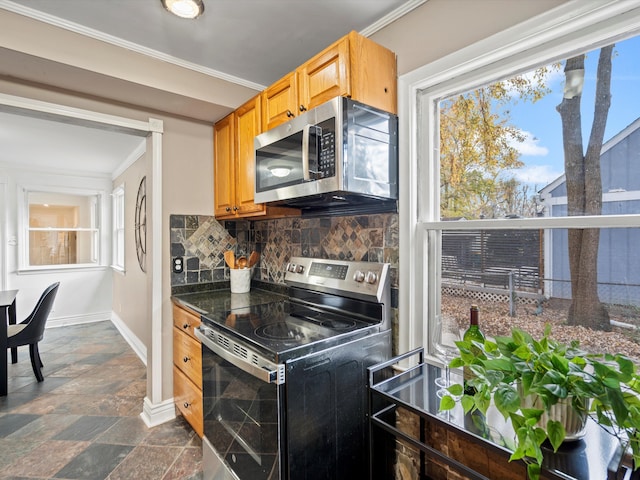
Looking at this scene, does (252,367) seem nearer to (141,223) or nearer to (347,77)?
(347,77)

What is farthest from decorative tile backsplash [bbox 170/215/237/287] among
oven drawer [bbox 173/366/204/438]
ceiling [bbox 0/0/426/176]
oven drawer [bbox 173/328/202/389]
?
ceiling [bbox 0/0/426/176]

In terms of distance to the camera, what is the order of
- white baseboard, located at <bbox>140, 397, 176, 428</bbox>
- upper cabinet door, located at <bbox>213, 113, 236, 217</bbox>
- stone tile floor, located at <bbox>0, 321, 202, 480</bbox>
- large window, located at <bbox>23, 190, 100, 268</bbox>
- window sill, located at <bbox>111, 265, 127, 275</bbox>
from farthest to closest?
large window, located at <bbox>23, 190, 100, 268</bbox>
window sill, located at <bbox>111, 265, 127, 275</bbox>
upper cabinet door, located at <bbox>213, 113, 236, 217</bbox>
white baseboard, located at <bbox>140, 397, 176, 428</bbox>
stone tile floor, located at <bbox>0, 321, 202, 480</bbox>

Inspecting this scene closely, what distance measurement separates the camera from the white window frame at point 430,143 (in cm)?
119

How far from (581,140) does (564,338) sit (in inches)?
27.9

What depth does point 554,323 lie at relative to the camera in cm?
120

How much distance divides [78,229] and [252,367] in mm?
5033

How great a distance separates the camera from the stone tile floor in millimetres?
1829

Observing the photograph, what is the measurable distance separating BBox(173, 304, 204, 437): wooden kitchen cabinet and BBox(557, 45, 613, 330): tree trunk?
5.92 feet

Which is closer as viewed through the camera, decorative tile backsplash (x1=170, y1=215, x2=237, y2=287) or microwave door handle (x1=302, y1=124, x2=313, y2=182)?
microwave door handle (x1=302, y1=124, x2=313, y2=182)

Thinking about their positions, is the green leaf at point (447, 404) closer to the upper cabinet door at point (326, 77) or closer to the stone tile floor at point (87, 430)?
the upper cabinet door at point (326, 77)

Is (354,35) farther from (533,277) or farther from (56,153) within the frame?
(56,153)

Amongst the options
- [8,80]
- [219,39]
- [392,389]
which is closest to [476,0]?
[219,39]

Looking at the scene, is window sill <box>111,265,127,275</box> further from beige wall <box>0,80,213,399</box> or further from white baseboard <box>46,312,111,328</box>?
beige wall <box>0,80,213,399</box>

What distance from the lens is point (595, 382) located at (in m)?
0.76
